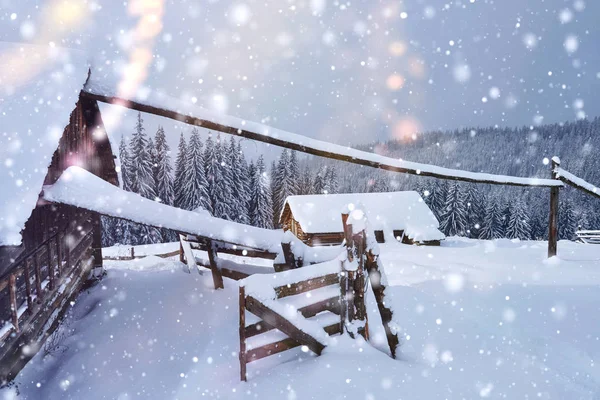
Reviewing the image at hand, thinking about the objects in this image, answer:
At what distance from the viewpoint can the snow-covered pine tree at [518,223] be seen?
53.9 metres

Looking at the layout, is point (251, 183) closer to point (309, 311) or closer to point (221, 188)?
point (221, 188)

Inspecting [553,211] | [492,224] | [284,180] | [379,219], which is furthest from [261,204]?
[553,211]

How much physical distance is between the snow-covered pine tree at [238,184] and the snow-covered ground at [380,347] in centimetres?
3296

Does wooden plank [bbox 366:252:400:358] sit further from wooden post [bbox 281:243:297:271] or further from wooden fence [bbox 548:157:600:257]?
wooden fence [bbox 548:157:600:257]

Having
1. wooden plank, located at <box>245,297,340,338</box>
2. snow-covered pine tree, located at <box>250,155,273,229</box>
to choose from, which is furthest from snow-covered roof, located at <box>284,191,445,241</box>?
wooden plank, located at <box>245,297,340,338</box>

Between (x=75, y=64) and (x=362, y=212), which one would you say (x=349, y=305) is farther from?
(x=75, y=64)

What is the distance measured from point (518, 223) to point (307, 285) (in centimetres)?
5984

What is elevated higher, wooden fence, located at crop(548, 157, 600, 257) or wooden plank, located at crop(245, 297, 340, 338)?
wooden fence, located at crop(548, 157, 600, 257)

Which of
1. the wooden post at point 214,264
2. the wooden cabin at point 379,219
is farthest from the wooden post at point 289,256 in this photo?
the wooden cabin at point 379,219

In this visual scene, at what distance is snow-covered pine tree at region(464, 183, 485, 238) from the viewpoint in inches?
2175

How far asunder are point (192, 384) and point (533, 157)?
189482 millimetres

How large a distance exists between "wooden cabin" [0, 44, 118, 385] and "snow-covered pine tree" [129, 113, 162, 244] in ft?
99.8

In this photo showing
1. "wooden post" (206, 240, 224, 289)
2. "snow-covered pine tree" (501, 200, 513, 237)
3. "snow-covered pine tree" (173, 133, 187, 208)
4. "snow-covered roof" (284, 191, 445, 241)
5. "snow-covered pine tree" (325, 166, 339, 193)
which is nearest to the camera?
"wooden post" (206, 240, 224, 289)

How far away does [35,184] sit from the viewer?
3.93 meters
